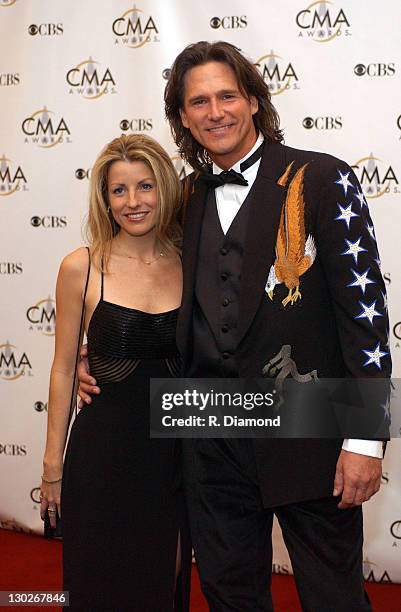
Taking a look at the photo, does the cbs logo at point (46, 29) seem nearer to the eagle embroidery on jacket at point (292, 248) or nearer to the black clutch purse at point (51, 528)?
the eagle embroidery on jacket at point (292, 248)

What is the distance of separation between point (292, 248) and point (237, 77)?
1.73 ft

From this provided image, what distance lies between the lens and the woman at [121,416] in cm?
218

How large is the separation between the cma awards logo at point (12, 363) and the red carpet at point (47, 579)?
2.57ft

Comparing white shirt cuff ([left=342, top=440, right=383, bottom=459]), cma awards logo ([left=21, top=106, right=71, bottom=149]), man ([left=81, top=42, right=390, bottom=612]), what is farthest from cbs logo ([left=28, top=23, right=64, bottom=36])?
white shirt cuff ([left=342, top=440, right=383, bottom=459])

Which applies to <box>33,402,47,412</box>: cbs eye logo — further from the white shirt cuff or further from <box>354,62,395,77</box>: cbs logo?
the white shirt cuff

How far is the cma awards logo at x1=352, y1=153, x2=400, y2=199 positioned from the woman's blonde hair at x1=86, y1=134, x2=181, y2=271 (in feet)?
3.73

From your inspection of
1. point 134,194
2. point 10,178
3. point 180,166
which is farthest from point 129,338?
point 10,178

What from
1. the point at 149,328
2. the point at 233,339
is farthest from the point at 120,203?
the point at 233,339

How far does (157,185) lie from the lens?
222 cm

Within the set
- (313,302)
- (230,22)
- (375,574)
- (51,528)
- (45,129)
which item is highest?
(230,22)

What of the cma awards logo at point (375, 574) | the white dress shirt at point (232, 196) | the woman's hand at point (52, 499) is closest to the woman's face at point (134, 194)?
the white dress shirt at point (232, 196)

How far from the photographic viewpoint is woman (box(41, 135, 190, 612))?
218 cm

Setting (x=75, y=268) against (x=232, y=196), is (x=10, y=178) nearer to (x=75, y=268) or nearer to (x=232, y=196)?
(x=75, y=268)

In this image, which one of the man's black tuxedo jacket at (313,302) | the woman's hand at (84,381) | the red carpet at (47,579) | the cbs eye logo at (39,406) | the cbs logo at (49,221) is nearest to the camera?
the man's black tuxedo jacket at (313,302)
